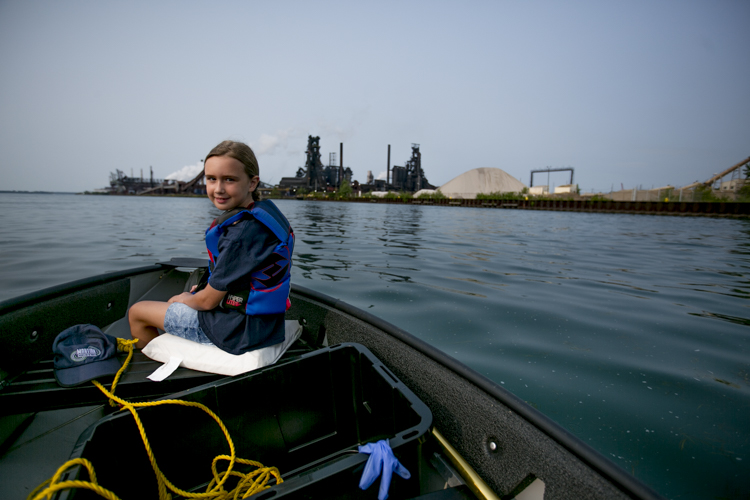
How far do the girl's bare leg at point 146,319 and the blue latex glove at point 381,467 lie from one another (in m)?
1.56

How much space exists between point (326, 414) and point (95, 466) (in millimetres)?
984

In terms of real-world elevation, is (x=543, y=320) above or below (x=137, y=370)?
below

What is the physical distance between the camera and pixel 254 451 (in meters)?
1.70

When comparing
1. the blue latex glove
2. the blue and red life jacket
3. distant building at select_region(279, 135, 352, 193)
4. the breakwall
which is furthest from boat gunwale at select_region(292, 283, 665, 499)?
distant building at select_region(279, 135, 352, 193)

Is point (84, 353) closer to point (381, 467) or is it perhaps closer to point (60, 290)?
point (60, 290)

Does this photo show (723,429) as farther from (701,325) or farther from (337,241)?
(337,241)

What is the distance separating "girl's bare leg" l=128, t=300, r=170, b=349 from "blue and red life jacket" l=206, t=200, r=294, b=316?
0.48 metres

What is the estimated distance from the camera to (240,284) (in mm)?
1850

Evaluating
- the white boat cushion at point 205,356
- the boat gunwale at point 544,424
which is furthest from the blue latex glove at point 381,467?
the white boat cushion at point 205,356

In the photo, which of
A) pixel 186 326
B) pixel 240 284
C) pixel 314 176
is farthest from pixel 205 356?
pixel 314 176

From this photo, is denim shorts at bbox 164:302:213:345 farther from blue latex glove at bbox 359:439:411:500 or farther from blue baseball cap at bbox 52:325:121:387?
blue latex glove at bbox 359:439:411:500

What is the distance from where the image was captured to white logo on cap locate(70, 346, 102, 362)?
1743 mm

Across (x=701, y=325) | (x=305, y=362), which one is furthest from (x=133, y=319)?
(x=701, y=325)

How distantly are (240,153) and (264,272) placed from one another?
71 centimetres
